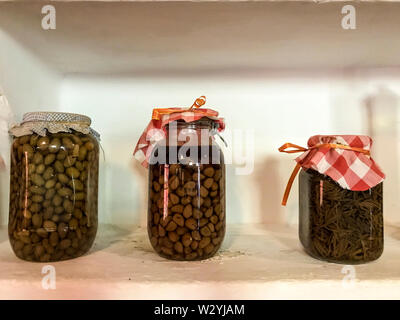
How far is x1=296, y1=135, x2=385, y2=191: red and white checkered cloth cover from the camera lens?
0.43 m

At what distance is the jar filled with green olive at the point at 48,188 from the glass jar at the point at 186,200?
4.2 inches

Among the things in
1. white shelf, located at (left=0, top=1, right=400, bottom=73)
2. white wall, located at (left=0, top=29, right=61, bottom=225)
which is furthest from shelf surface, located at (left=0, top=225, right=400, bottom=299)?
white shelf, located at (left=0, top=1, right=400, bottom=73)

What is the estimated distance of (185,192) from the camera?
44 centimetres

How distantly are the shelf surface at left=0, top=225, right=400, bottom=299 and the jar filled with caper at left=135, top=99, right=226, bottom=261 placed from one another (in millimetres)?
27

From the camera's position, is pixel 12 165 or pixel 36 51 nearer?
pixel 12 165

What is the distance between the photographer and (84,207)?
0.46 m

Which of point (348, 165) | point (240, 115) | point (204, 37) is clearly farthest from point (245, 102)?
point (348, 165)

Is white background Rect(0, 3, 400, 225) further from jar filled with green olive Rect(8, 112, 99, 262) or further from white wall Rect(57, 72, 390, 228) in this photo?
jar filled with green olive Rect(8, 112, 99, 262)

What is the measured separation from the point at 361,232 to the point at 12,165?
505mm

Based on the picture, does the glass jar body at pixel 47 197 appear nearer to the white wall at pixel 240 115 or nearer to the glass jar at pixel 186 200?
the glass jar at pixel 186 200

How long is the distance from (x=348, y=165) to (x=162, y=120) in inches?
10.7

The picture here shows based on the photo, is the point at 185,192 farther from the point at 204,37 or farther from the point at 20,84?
the point at 20,84
